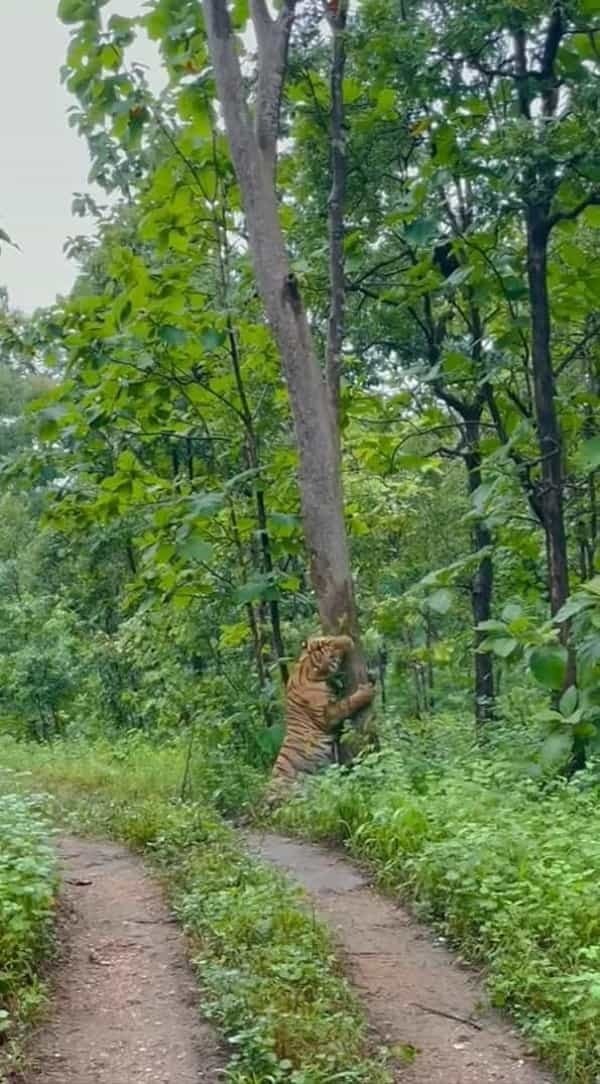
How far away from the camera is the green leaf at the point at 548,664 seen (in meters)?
5.61

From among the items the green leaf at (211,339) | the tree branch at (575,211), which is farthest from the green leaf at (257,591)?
the tree branch at (575,211)

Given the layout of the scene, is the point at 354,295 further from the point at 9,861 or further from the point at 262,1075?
the point at 262,1075

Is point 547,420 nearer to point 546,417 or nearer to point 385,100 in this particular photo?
point 546,417

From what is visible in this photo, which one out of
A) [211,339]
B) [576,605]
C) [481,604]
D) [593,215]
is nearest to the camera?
[576,605]

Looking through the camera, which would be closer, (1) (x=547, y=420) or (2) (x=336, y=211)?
(1) (x=547, y=420)

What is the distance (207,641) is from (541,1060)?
7.89 m

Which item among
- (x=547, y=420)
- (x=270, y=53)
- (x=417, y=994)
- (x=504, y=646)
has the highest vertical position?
(x=270, y=53)

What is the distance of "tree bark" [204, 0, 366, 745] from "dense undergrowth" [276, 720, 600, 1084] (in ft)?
4.59

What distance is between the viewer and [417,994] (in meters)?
3.67

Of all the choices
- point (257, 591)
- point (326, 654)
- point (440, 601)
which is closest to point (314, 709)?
point (326, 654)

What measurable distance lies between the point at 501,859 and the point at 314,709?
2956 mm

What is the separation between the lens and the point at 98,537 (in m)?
15.6

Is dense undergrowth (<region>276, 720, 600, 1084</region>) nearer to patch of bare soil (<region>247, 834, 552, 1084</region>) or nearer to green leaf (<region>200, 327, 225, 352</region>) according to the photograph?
patch of bare soil (<region>247, 834, 552, 1084</region>)

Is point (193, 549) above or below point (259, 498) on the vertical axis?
below
